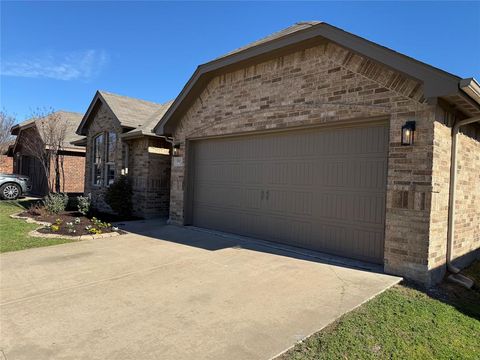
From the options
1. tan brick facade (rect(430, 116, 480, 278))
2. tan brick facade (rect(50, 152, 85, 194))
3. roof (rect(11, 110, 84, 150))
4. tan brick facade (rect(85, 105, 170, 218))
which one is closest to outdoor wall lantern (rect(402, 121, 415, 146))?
tan brick facade (rect(430, 116, 480, 278))

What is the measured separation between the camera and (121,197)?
12.6 metres

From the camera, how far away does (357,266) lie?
20.0ft

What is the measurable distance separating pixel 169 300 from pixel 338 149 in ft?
14.0

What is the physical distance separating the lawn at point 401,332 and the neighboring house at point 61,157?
642 inches

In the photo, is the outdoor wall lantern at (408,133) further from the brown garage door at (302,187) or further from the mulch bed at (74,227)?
the mulch bed at (74,227)

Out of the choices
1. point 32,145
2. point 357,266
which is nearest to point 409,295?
point 357,266

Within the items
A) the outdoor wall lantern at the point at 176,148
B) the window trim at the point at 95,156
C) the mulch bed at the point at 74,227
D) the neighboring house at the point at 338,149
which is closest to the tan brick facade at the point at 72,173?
the window trim at the point at 95,156

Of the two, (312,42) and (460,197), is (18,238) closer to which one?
(312,42)

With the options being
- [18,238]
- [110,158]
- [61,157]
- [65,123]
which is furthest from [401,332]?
[61,157]

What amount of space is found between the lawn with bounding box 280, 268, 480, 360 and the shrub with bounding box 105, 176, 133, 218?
9.96 meters

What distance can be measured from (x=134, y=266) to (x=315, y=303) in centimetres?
330

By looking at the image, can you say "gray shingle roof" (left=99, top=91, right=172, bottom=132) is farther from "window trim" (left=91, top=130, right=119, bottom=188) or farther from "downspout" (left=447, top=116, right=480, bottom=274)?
"downspout" (left=447, top=116, right=480, bottom=274)

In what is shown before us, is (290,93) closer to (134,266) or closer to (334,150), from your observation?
(334,150)

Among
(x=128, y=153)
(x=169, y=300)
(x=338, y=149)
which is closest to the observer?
(x=169, y=300)
